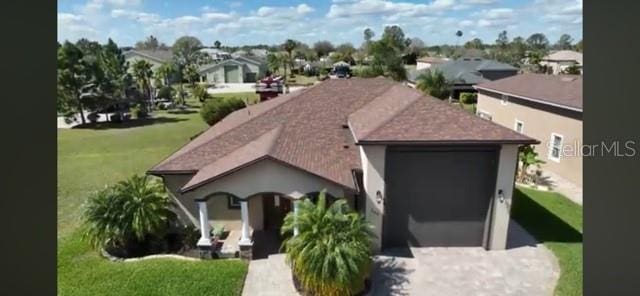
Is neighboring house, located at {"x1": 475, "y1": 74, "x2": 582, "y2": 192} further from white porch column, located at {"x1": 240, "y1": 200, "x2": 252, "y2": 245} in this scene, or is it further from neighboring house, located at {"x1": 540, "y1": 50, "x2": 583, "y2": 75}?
neighboring house, located at {"x1": 540, "y1": 50, "x2": 583, "y2": 75}

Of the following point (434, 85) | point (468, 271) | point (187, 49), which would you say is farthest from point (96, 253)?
point (187, 49)

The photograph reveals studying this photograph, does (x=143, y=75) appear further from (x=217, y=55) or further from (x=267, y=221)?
(x=217, y=55)

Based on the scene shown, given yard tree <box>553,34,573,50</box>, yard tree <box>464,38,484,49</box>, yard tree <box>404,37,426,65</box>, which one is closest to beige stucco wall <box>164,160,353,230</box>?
yard tree <box>553,34,573,50</box>

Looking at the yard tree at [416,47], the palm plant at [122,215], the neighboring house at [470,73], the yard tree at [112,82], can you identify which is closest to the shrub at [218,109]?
the yard tree at [112,82]

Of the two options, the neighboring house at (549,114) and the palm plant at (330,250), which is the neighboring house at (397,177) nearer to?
the palm plant at (330,250)
